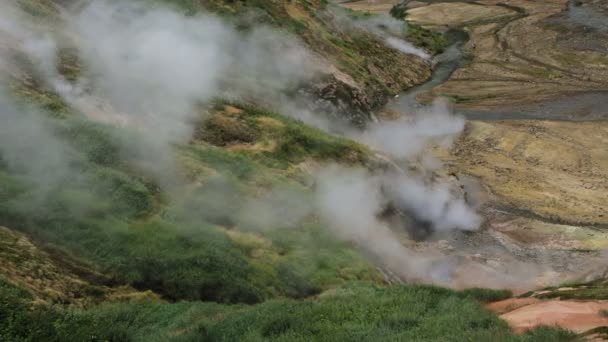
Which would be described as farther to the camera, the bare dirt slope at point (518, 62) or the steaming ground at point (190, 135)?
the bare dirt slope at point (518, 62)

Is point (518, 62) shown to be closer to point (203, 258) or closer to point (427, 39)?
point (427, 39)

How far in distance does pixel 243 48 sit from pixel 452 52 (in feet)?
130

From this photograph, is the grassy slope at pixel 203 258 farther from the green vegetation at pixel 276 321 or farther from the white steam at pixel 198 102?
the white steam at pixel 198 102

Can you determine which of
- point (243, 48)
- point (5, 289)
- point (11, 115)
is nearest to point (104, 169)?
point (11, 115)

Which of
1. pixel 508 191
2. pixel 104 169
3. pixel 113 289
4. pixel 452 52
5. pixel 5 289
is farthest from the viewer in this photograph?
pixel 452 52

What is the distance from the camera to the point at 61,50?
23.3 metres

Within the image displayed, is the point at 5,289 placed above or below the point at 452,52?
below

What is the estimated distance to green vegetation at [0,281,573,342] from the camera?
384 inches

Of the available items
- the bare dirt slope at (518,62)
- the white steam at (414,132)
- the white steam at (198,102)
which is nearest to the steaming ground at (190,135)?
the white steam at (198,102)

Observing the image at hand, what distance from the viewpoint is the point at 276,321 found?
11.2 meters

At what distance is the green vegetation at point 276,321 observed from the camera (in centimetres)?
976

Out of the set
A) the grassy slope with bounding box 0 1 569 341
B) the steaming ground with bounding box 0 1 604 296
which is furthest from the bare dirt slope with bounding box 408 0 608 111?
the grassy slope with bounding box 0 1 569 341

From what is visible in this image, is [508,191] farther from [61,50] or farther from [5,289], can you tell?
[5,289]

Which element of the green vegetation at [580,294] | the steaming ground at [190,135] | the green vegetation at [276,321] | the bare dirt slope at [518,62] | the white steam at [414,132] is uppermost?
the bare dirt slope at [518,62]
